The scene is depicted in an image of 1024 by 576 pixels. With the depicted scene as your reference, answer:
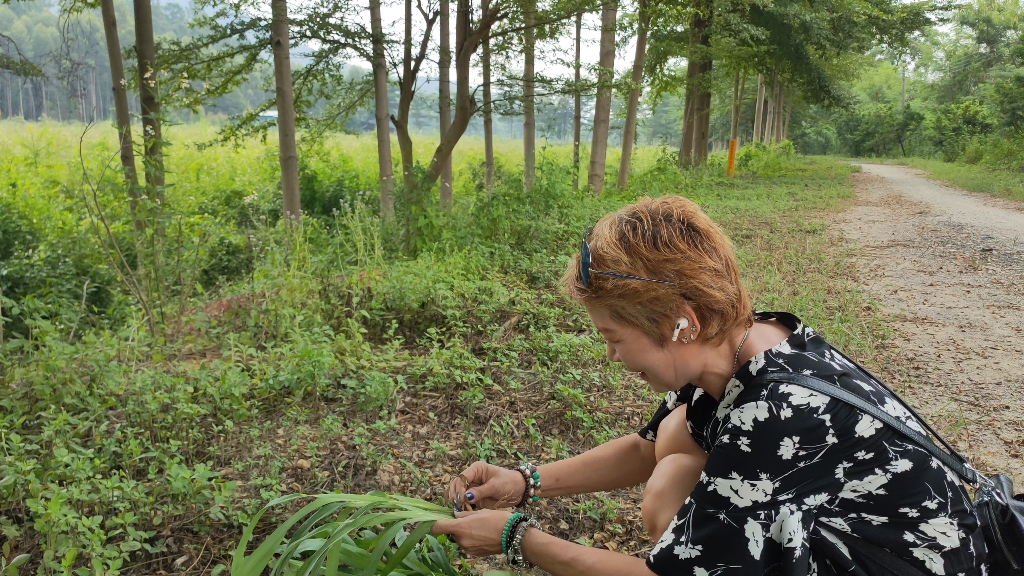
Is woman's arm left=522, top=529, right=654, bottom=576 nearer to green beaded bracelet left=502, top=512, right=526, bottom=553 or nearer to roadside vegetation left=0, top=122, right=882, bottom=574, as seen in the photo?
green beaded bracelet left=502, top=512, right=526, bottom=553

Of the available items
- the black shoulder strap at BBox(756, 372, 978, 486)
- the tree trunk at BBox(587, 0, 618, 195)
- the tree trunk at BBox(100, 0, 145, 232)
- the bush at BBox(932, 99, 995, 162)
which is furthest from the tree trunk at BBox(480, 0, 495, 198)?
the bush at BBox(932, 99, 995, 162)

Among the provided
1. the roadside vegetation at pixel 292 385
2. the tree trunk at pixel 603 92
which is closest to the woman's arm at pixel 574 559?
the roadside vegetation at pixel 292 385

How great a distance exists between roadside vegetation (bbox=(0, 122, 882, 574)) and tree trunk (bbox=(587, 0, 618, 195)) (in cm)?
334

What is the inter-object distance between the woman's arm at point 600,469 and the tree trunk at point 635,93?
26.6 ft

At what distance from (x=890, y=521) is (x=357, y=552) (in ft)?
4.25

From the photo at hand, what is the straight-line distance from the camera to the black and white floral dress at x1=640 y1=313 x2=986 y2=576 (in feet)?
4.59

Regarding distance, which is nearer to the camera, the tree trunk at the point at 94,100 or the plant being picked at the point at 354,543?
the plant being picked at the point at 354,543

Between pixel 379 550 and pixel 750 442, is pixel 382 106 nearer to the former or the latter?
pixel 379 550

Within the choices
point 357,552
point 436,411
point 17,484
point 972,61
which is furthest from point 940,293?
point 972,61

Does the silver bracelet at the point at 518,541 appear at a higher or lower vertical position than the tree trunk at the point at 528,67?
lower

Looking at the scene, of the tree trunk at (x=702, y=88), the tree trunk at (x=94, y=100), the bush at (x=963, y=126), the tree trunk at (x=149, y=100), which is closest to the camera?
the tree trunk at (x=94, y=100)

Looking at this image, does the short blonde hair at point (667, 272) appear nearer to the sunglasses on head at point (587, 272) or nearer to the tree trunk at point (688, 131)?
the sunglasses on head at point (587, 272)

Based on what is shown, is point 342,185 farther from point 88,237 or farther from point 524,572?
point 524,572

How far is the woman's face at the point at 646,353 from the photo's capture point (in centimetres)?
157
